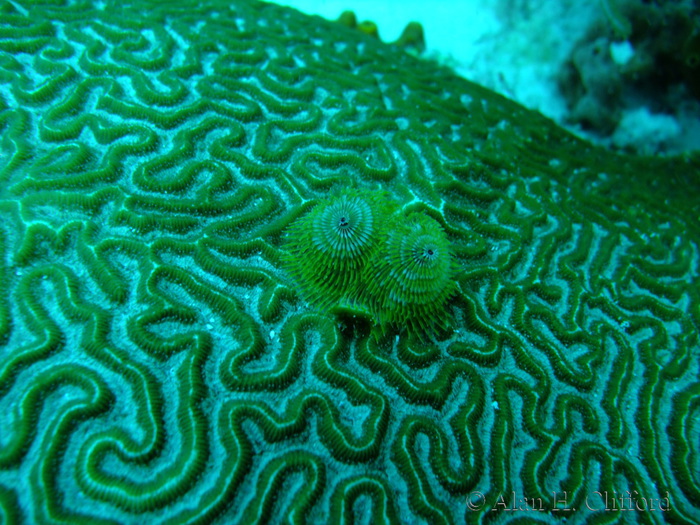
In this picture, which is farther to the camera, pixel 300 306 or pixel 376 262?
pixel 300 306

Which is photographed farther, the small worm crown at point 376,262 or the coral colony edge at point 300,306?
the small worm crown at point 376,262

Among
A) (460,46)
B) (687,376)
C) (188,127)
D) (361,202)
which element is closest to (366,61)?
(188,127)

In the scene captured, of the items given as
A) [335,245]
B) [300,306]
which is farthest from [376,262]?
[300,306]

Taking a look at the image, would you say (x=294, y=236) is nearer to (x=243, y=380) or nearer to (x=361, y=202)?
(x=361, y=202)

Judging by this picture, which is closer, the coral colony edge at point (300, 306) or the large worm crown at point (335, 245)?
the coral colony edge at point (300, 306)

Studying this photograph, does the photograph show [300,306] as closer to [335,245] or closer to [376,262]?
[335,245]
